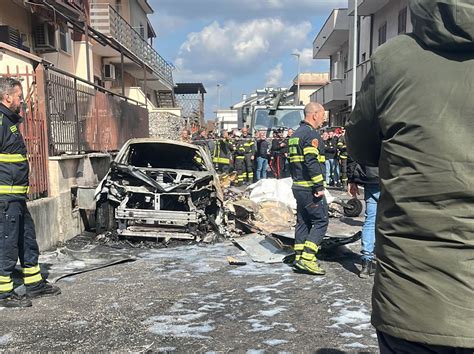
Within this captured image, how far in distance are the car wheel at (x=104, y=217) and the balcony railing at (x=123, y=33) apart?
50.0 feet

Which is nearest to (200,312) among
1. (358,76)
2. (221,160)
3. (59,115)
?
(59,115)

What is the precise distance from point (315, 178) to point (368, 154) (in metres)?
3.40

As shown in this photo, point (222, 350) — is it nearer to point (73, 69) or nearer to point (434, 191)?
point (434, 191)

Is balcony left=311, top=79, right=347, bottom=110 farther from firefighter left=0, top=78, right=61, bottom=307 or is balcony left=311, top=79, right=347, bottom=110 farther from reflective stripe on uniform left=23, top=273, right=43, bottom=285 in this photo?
reflective stripe on uniform left=23, top=273, right=43, bottom=285

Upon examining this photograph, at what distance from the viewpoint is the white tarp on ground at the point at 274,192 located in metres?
→ 9.61

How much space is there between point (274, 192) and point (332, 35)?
21128mm

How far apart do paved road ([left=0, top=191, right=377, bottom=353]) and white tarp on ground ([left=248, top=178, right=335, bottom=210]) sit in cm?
376

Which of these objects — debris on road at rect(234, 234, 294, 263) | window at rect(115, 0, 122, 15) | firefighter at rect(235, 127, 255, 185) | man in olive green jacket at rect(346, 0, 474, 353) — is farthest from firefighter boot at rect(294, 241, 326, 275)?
window at rect(115, 0, 122, 15)

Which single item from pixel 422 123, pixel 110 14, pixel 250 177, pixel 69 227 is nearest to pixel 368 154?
pixel 422 123

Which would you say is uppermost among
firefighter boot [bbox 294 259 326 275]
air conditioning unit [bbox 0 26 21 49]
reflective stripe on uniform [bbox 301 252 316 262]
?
air conditioning unit [bbox 0 26 21 49]

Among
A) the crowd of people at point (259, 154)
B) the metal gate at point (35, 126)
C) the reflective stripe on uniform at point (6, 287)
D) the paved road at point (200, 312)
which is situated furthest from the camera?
the crowd of people at point (259, 154)

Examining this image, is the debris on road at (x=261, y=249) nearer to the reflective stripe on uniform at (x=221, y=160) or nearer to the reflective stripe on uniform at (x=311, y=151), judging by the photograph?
the reflective stripe on uniform at (x=311, y=151)

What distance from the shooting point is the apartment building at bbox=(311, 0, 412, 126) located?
19625 millimetres

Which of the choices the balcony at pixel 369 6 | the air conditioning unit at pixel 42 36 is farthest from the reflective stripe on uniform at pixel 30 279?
the balcony at pixel 369 6
